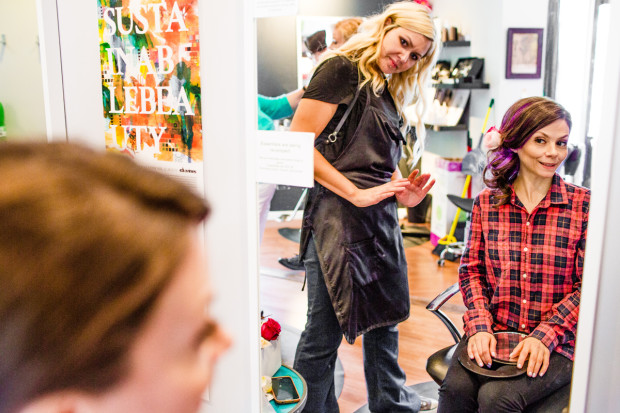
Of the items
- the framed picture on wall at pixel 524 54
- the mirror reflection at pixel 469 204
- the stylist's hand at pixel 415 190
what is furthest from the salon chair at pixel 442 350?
the framed picture on wall at pixel 524 54

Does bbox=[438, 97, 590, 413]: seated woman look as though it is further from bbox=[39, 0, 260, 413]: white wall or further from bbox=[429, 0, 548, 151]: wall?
bbox=[39, 0, 260, 413]: white wall

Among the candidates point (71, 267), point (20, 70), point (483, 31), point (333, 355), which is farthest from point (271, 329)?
point (20, 70)

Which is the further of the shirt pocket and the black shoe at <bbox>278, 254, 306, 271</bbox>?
the black shoe at <bbox>278, 254, 306, 271</bbox>

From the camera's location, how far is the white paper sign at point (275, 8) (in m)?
1.50

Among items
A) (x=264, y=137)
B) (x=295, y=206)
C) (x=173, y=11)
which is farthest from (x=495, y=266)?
(x=173, y=11)

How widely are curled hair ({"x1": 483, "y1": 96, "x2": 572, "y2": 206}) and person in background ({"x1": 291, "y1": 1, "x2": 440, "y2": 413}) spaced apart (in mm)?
191

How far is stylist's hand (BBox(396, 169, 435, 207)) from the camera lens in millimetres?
1476

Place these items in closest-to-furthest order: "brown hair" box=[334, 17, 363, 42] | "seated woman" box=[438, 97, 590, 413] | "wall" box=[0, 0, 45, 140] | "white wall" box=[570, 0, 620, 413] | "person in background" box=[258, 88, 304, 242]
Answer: "white wall" box=[570, 0, 620, 413], "seated woman" box=[438, 97, 590, 413], "brown hair" box=[334, 17, 363, 42], "person in background" box=[258, 88, 304, 242], "wall" box=[0, 0, 45, 140]

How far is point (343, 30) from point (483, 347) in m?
0.97

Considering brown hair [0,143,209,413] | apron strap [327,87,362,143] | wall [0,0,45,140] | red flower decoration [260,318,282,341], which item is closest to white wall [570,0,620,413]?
apron strap [327,87,362,143]

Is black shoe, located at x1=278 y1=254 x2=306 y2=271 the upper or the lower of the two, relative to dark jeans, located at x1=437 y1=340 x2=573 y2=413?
upper

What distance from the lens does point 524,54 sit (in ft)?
4.22

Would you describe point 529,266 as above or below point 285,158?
below

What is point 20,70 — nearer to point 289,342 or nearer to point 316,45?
point 316,45
